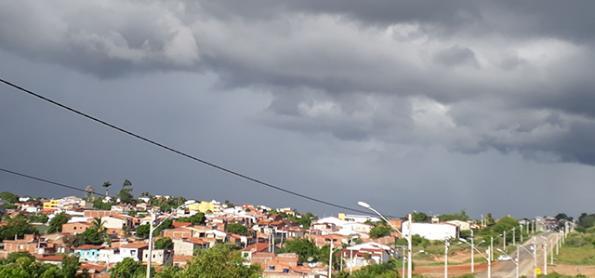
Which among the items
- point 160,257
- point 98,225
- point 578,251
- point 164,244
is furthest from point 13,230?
point 578,251

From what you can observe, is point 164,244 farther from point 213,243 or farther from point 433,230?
point 433,230

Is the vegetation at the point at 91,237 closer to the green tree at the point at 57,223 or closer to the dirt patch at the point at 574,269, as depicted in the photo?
the green tree at the point at 57,223

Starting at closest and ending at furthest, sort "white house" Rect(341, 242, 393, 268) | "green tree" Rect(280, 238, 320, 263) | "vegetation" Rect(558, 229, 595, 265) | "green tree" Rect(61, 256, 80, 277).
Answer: "green tree" Rect(61, 256, 80, 277)
"white house" Rect(341, 242, 393, 268)
"green tree" Rect(280, 238, 320, 263)
"vegetation" Rect(558, 229, 595, 265)

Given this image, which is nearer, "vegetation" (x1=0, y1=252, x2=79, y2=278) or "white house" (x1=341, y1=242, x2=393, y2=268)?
"vegetation" (x1=0, y1=252, x2=79, y2=278)

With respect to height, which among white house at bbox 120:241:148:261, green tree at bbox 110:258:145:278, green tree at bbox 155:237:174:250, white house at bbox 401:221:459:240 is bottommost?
green tree at bbox 110:258:145:278

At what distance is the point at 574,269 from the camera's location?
335 ft

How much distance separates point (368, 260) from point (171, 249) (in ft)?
96.2

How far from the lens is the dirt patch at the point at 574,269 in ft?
314

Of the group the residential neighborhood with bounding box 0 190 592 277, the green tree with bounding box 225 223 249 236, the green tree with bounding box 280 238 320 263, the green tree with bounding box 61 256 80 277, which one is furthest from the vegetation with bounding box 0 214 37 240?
the green tree with bounding box 280 238 320 263

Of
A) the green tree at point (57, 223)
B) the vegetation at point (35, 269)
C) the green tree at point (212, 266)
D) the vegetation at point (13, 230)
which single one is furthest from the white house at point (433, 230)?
the green tree at point (212, 266)

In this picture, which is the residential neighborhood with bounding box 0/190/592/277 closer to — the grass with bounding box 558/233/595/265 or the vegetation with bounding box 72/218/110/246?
the vegetation with bounding box 72/218/110/246

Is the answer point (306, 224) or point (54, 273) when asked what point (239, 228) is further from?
point (54, 273)

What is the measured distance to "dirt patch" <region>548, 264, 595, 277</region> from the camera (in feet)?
314

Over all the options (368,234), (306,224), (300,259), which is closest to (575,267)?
(300,259)
